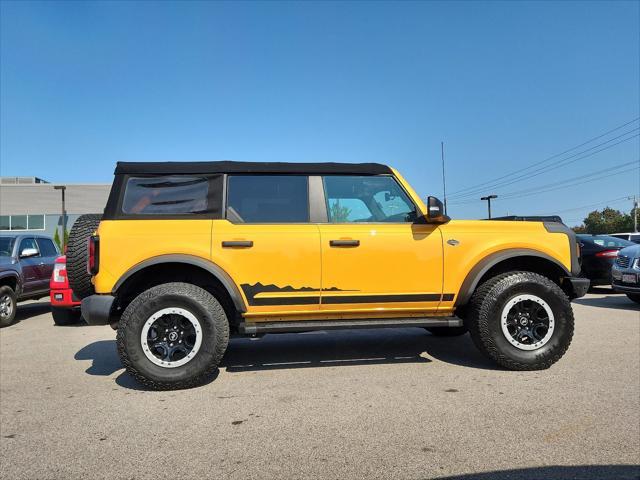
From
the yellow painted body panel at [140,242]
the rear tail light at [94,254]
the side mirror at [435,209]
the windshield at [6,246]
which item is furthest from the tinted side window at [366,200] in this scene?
the windshield at [6,246]

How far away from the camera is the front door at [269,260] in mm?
3963

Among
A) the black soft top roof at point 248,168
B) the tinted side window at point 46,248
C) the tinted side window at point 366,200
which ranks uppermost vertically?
the black soft top roof at point 248,168

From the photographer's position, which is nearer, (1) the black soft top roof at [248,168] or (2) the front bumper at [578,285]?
(1) the black soft top roof at [248,168]

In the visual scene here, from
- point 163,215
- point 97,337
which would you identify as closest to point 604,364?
point 163,215

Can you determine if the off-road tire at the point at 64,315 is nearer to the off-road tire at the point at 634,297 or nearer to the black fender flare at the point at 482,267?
the black fender flare at the point at 482,267

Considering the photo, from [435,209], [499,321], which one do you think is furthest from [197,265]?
A: [499,321]

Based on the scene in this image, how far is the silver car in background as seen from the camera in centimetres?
808

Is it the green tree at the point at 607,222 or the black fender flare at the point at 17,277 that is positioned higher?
the green tree at the point at 607,222

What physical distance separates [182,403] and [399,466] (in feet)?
6.15

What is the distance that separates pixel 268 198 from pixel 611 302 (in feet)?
27.5

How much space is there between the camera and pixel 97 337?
249 inches

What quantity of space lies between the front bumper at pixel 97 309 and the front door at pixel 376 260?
1888mm

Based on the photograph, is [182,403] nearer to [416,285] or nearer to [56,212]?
[416,285]

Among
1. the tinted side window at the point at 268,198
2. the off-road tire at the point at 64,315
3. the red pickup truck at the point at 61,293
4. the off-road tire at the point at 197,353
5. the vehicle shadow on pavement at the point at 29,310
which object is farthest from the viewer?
the vehicle shadow on pavement at the point at 29,310
